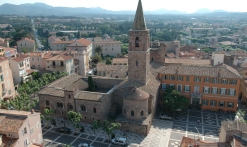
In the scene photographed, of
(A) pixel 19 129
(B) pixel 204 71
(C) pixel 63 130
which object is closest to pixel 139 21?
(B) pixel 204 71

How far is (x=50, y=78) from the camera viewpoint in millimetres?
69938

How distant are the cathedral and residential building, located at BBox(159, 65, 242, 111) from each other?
553 centimetres

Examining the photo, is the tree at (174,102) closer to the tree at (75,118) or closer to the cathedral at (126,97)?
the cathedral at (126,97)

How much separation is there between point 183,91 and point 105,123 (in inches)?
1010

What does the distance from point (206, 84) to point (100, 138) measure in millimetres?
29942

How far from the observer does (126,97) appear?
156ft

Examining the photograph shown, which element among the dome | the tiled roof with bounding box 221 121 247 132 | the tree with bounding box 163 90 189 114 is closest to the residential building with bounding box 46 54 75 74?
the dome

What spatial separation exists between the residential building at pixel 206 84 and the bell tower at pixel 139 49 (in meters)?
7.86

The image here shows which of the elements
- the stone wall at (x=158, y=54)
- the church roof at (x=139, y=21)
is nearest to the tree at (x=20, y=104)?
the church roof at (x=139, y=21)

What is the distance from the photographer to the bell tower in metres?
52.8

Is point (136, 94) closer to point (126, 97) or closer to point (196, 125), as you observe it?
point (126, 97)

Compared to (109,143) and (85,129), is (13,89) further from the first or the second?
(109,143)

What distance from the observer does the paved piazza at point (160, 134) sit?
43812mm

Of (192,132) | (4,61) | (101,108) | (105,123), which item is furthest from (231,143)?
(4,61)
